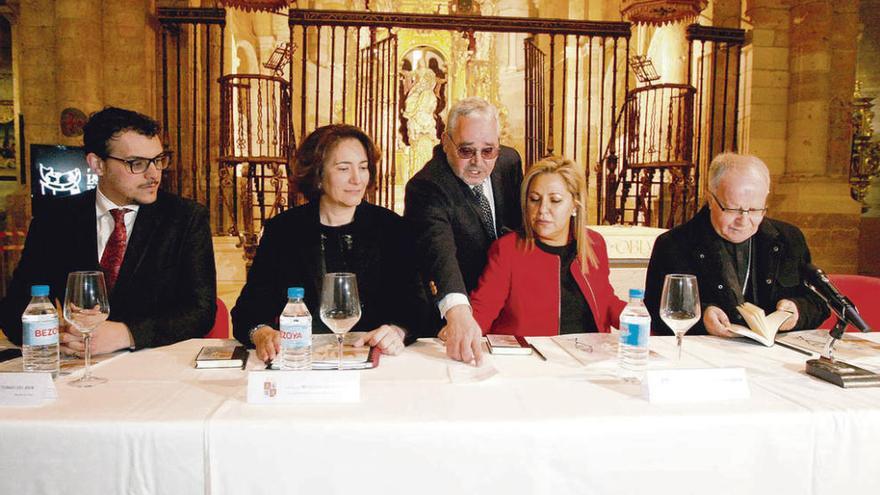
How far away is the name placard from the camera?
4.34ft

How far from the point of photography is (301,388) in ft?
4.24

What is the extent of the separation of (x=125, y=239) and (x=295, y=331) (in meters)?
1.04

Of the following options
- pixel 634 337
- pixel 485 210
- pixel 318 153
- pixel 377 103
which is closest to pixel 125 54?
pixel 377 103

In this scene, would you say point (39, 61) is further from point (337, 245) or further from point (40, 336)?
point (40, 336)

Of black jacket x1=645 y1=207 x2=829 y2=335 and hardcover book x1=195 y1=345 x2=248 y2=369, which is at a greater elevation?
black jacket x1=645 y1=207 x2=829 y2=335

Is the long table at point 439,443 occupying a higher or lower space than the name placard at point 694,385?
lower

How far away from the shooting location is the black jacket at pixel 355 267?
2031 millimetres

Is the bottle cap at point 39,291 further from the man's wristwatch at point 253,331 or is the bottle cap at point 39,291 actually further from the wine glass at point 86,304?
the man's wristwatch at point 253,331

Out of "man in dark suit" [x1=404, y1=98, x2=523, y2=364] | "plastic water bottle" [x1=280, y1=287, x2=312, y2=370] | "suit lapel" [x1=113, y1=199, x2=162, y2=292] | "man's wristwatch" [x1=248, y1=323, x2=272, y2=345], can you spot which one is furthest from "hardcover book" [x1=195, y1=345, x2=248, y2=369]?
"man in dark suit" [x1=404, y1=98, x2=523, y2=364]

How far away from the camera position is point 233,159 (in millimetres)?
4988

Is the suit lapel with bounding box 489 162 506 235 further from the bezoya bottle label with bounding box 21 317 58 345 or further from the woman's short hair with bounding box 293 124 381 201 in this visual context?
the bezoya bottle label with bounding box 21 317 58 345

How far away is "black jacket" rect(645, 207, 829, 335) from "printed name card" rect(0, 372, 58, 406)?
1947 mm

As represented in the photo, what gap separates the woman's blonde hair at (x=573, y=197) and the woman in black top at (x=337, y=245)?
1.53ft

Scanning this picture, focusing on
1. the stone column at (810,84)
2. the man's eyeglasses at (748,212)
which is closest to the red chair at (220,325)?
the man's eyeglasses at (748,212)
